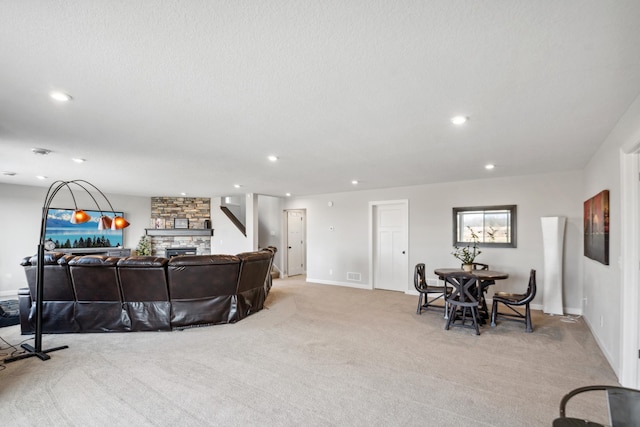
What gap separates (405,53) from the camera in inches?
69.2

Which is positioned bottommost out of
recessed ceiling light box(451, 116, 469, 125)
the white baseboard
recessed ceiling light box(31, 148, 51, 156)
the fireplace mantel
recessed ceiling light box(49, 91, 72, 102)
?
the white baseboard

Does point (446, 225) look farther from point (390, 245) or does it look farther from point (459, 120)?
point (459, 120)

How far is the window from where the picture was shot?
572 cm

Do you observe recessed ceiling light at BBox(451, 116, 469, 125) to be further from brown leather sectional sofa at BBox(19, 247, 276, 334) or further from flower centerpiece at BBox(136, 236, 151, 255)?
flower centerpiece at BBox(136, 236, 151, 255)

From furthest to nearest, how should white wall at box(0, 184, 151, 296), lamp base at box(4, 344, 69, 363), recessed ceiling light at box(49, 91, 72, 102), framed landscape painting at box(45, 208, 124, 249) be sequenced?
framed landscape painting at box(45, 208, 124, 249)
white wall at box(0, 184, 151, 296)
lamp base at box(4, 344, 69, 363)
recessed ceiling light at box(49, 91, 72, 102)

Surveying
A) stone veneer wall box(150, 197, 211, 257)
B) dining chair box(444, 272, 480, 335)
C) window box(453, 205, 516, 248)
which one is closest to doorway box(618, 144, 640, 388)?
dining chair box(444, 272, 480, 335)

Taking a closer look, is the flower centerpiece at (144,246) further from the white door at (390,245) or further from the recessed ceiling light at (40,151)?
the white door at (390,245)

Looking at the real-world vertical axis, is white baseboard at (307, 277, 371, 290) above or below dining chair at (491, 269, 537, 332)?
below

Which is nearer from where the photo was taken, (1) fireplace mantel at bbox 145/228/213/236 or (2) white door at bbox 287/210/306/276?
(1) fireplace mantel at bbox 145/228/213/236

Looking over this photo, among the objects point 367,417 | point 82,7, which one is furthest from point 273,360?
point 82,7

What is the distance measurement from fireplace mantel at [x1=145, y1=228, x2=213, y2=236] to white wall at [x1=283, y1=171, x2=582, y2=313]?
2569 millimetres

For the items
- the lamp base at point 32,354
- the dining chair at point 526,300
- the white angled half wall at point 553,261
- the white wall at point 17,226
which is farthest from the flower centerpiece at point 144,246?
the white angled half wall at point 553,261

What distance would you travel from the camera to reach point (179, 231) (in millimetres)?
9219

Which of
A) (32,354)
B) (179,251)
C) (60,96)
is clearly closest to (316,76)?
(60,96)
